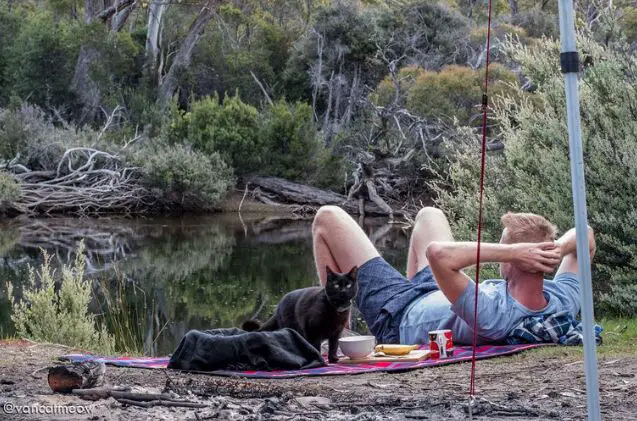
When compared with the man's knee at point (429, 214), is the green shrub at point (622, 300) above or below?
below

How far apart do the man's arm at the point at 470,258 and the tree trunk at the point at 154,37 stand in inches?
977

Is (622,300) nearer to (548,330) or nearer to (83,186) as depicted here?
(548,330)

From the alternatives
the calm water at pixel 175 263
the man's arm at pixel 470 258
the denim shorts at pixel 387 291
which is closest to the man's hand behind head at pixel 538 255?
the man's arm at pixel 470 258

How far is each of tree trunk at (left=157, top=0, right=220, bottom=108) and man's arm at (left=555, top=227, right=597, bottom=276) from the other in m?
22.8

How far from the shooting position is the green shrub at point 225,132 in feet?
74.1

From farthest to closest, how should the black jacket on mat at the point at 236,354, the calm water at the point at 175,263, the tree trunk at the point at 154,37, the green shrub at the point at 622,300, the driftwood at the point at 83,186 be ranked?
the tree trunk at the point at 154,37 → the driftwood at the point at 83,186 → the calm water at the point at 175,263 → the green shrub at the point at 622,300 → the black jacket on mat at the point at 236,354

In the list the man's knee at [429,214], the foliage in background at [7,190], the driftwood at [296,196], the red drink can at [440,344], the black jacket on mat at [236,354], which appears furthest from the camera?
the driftwood at [296,196]

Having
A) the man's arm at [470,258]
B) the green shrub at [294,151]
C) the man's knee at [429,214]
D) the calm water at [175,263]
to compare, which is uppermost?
the green shrub at [294,151]

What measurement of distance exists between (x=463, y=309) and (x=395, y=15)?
76.9 feet

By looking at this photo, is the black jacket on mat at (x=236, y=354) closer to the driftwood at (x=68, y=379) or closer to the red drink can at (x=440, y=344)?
the red drink can at (x=440, y=344)

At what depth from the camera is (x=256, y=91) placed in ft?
93.3

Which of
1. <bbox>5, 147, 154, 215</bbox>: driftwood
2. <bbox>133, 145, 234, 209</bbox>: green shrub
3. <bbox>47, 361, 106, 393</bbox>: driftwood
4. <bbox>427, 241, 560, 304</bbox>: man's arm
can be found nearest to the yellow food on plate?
<bbox>427, 241, 560, 304</bbox>: man's arm

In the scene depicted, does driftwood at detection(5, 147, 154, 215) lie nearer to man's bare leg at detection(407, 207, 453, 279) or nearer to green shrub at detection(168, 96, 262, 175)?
A: green shrub at detection(168, 96, 262, 175)

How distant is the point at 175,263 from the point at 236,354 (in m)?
9.56
